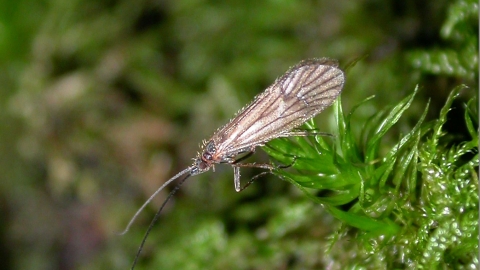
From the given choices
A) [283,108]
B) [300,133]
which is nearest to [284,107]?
[283,108]

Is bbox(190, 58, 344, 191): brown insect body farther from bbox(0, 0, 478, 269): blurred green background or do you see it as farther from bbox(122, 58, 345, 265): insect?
bbox(0, 0, 478, 269): blurred green background

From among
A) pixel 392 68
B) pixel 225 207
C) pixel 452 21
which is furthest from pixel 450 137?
pixel 225 207

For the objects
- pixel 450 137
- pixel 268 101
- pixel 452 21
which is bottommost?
pixel 450 137

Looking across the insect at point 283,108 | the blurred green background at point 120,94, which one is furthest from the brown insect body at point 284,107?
the blurred green background at point 120,94

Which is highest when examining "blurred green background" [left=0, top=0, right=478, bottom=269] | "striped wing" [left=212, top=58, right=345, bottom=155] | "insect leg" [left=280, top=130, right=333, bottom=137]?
"blurred green background" [left=0, top=0, right=478, bottom=269]

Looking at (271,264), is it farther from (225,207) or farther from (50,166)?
(50,166)

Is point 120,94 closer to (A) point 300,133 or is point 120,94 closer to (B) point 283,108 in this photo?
(B) point 283,108

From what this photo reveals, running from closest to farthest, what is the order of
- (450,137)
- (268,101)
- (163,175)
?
(450,137), (268,101), (163,175)

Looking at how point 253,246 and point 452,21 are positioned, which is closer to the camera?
point 452,21

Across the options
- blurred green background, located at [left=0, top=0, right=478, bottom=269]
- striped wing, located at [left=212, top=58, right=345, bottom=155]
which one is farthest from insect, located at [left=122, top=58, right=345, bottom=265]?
blurred green background, located at [left=0, top=0, right=478, bottom=269]
